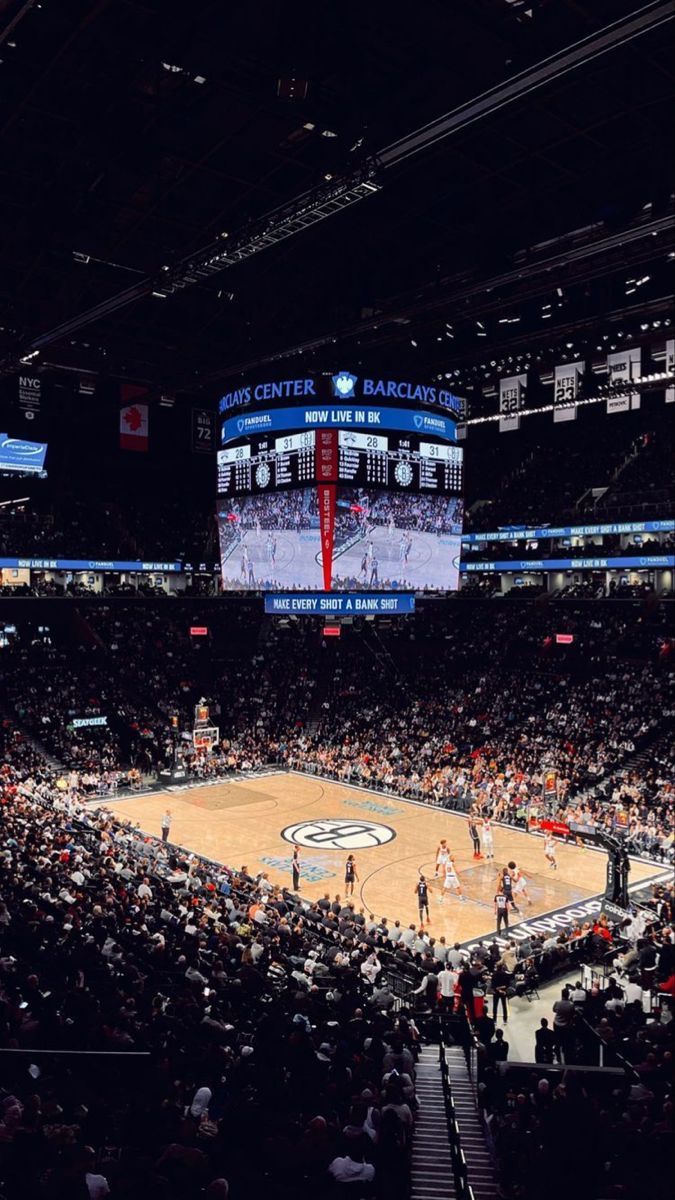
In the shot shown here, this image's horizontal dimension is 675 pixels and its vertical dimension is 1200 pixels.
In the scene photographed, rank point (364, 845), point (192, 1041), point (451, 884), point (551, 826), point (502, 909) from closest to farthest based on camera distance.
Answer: point (192, 1041), point (502, 909), point (451, 884), point (551, 826), point (364, 845)

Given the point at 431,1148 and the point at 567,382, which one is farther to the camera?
the point at 567,382

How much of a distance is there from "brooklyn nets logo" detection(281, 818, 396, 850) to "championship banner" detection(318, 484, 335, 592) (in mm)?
7536

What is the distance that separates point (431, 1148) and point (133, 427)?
38622 mm

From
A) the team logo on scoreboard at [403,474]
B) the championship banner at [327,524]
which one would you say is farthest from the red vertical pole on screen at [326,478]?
the team logo on scoreboard at [403,474]

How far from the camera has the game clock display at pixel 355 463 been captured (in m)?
26.0

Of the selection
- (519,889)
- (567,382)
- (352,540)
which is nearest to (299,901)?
(519,889)

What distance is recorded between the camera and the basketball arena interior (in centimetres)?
798

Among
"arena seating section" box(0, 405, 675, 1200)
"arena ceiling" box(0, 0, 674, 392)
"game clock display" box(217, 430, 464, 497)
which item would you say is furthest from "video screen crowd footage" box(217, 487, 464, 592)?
"arena seating section" box(0, 405, 675, 1200)

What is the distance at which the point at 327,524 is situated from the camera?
2597 centimetres

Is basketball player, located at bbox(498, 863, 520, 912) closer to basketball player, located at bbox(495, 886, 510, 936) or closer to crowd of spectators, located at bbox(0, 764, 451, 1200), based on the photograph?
basketball player, located at bbox(495, 886, 510, 936)

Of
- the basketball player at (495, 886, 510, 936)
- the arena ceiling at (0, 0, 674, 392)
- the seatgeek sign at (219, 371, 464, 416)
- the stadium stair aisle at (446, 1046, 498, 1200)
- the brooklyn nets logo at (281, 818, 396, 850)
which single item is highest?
the arena ceiling at (0, 0, 674, 392)

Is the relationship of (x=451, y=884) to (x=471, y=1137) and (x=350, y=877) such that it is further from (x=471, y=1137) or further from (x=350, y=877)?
(x=471, y=1137)

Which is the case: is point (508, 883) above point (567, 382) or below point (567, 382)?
below

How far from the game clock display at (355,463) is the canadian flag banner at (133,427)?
1535cm
